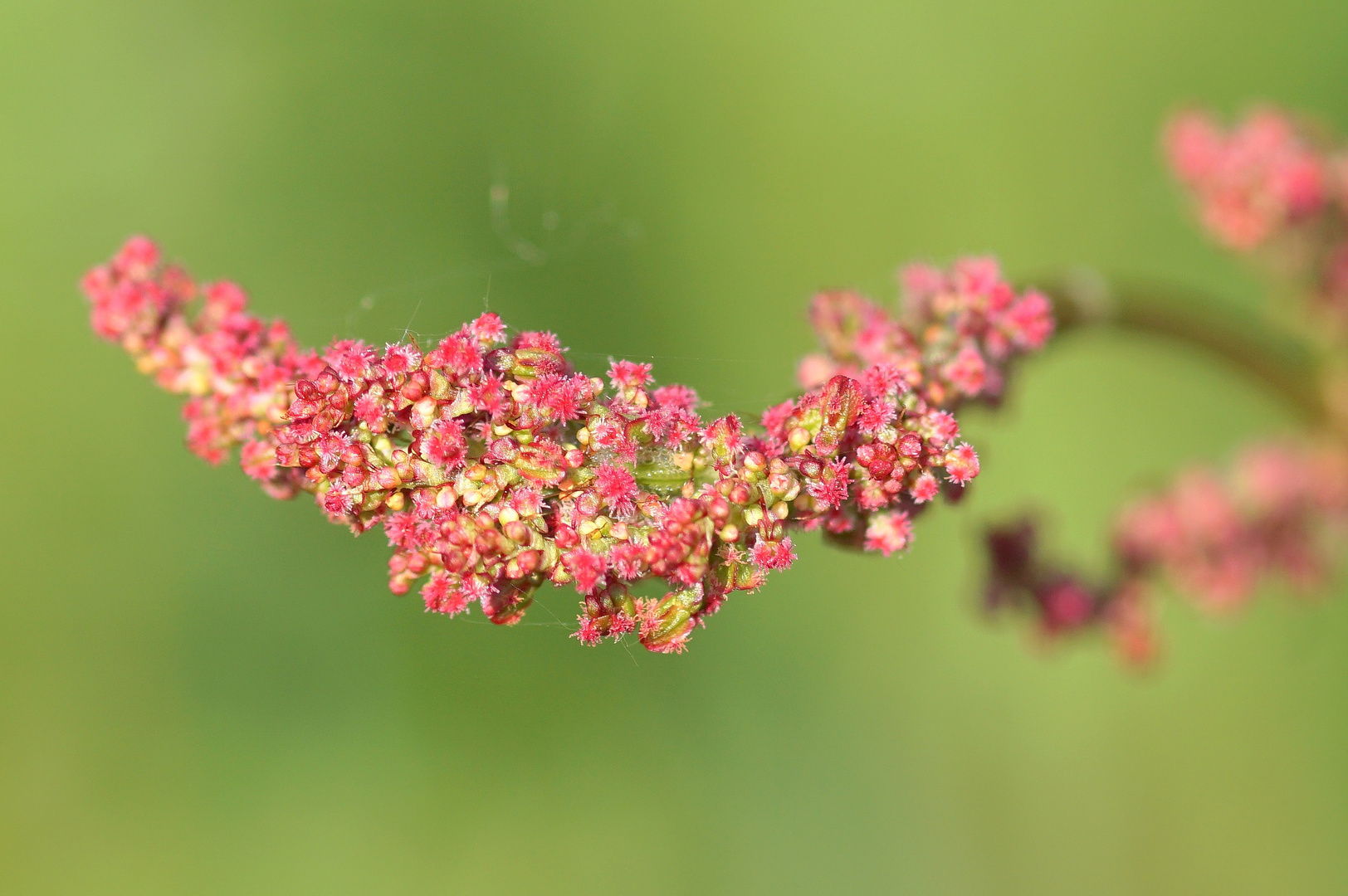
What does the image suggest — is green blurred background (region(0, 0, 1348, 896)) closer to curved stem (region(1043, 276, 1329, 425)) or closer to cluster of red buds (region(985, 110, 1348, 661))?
cluster of red buds (region(985, 110, 1348, 661))

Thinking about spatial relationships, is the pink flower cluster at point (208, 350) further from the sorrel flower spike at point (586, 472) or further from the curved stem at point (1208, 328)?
the curved stem at point (1208, 328)

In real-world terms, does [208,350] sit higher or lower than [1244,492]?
lower

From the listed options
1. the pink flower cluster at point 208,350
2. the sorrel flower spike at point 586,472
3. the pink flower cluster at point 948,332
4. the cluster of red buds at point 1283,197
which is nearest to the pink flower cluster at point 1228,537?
the cluster of red buds at point 1283,197

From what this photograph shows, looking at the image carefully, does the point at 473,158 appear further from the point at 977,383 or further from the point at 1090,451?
the point at 977,383

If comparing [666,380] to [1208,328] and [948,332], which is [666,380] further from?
[948,332]

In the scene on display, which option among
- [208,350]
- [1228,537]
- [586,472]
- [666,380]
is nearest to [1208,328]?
[1228,537]
